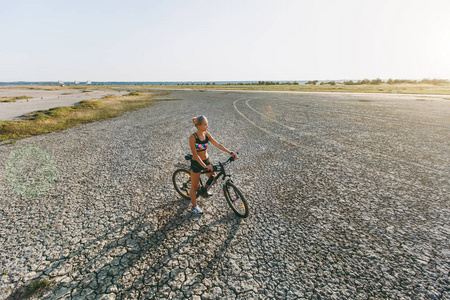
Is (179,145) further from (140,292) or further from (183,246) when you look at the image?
(140,292)

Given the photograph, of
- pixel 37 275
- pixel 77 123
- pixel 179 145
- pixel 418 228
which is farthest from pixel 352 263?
pixel 77 123

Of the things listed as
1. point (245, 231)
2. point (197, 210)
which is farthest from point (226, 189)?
point (245, 231)

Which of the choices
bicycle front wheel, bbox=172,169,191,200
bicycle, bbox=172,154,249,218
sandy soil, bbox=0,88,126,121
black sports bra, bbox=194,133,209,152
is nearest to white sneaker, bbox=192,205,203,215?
bicycle, bbox=172,154,249,218

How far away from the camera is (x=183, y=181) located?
5887mm

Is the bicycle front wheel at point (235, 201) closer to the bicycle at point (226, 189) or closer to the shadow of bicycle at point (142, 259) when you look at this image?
the bicycle at point (226, 189)

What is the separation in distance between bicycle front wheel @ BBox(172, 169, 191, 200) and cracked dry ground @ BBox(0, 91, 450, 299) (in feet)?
1.20

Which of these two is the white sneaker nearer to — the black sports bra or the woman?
the woman

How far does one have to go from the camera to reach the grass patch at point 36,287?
3354 millimetres

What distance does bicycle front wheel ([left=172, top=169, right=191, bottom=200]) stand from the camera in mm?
5820

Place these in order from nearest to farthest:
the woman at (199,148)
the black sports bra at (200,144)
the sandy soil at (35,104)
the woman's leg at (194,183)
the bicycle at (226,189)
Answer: the woman at (199,148)
the black sports bra at (200,144)
the bicycle at (226,189)
the woman's leg at (194,183)
the sandy soil at (35,104)

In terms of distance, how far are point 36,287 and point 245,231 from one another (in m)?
3.94

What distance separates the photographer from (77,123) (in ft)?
53.9

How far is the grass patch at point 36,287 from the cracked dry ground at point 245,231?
0.09 meters

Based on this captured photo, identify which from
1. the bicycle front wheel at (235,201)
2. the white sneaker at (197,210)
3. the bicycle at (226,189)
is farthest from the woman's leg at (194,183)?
the bicycle front wheel at (235,201)
